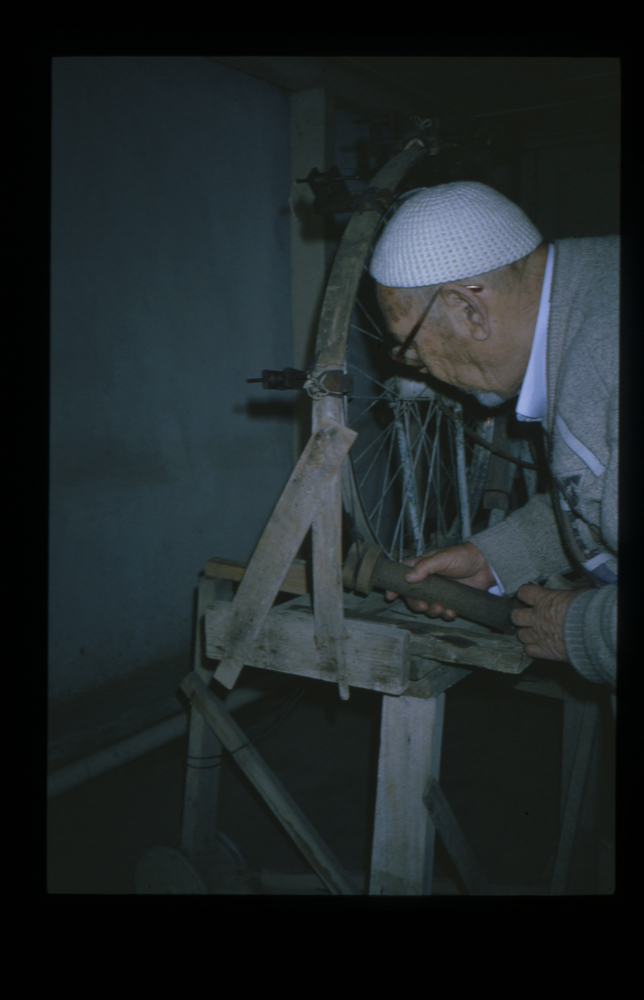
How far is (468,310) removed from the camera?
1.34 m

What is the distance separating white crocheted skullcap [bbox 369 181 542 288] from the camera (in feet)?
4.22

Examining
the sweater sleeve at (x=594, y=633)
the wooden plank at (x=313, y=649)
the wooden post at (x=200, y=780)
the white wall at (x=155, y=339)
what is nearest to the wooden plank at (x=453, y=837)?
the wooden plank at (x=313, y=649)

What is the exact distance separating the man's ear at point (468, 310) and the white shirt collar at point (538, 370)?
0.10m

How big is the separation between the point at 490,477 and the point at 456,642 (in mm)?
1168

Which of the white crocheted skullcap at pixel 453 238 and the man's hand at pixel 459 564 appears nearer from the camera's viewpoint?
the white crocheted skullcap at pixel 453 238

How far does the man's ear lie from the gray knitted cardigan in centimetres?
14

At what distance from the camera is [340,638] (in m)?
1.21

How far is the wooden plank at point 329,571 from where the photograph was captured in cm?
118

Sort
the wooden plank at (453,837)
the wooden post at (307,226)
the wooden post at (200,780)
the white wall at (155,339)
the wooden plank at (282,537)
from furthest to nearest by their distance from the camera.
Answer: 1. the wooden post at (307,226)
2. the white wall at (155,339)
3. the wooden post at (200,780)
4. the wooden plank at (453,837)
5. the wooden plank at (282,537)

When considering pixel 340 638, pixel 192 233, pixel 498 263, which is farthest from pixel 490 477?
pixel 192 233

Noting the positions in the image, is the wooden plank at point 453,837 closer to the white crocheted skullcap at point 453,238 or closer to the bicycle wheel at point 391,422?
the bicycle wheel at point 391,422

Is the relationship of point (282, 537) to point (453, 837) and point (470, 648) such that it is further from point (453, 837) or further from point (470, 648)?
point (453, 837)

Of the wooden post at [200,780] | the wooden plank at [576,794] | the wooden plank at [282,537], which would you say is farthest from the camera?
the wooden plank at [576,794]

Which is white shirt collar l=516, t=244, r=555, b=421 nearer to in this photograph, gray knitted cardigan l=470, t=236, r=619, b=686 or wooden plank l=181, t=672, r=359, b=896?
gray knitted cardigan l=470, t=236, r=619, b=686
